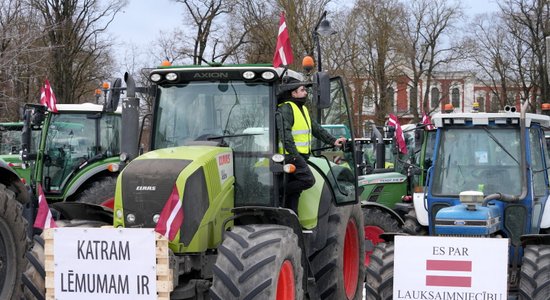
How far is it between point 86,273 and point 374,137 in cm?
690

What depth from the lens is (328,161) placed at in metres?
8.30

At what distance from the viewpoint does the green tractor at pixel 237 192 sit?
19.6 feet

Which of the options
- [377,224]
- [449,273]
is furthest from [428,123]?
[449,273]

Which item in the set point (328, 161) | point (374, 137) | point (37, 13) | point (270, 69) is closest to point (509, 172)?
point (328, 161)

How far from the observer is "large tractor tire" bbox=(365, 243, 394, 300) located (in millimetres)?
7348

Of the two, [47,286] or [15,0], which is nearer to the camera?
[47,286]

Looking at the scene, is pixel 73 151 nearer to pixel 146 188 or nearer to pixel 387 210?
pixel 387 210

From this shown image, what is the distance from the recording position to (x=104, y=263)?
228 inches

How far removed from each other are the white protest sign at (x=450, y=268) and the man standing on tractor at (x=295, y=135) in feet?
3.42

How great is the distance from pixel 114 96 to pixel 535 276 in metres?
4.14

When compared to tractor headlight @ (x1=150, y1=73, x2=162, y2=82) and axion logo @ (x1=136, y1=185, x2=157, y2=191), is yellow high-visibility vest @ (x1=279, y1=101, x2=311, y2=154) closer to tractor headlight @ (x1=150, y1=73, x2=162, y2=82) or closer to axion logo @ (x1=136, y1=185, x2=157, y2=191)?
tractor headlight @ (x1=150, y1=73, x2=162, y2=82)

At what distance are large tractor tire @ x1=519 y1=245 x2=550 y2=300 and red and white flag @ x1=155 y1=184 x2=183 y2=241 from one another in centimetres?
322

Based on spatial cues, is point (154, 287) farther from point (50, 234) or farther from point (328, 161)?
point (328, 161)

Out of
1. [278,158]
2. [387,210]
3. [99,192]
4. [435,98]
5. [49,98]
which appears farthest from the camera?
[435,98]
